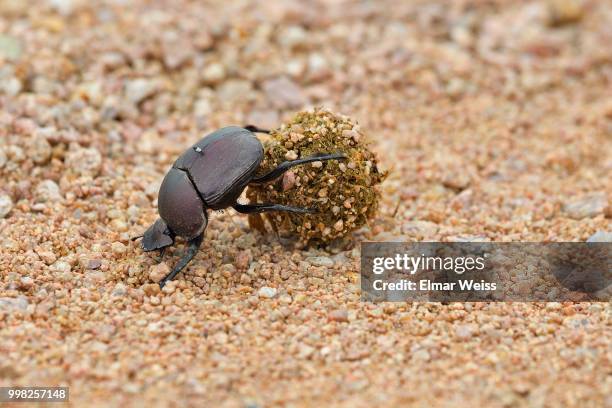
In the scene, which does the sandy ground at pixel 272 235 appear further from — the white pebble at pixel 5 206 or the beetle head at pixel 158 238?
the beetle head at pixel 158 238

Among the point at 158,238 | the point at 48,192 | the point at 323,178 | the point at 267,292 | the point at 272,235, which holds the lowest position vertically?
the point at 267,292

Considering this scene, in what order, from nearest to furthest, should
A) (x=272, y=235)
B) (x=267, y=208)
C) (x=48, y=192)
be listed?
1. (x=267, y=208)
2. (x=272, y=235)
3. (x=48, y=192)

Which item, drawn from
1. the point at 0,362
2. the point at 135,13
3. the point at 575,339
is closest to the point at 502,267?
the point at 575,339

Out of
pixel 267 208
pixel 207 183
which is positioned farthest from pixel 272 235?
pixel 207 183

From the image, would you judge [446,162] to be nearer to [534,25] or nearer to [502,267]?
[502,267]

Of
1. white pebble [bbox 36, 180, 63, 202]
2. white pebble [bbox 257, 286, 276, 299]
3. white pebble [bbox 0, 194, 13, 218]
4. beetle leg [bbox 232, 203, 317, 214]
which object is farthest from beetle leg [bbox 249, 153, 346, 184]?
white pebble [bbox 0, 194, 13, 218]

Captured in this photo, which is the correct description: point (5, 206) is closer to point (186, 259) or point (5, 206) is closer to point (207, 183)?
point (186, 259)
